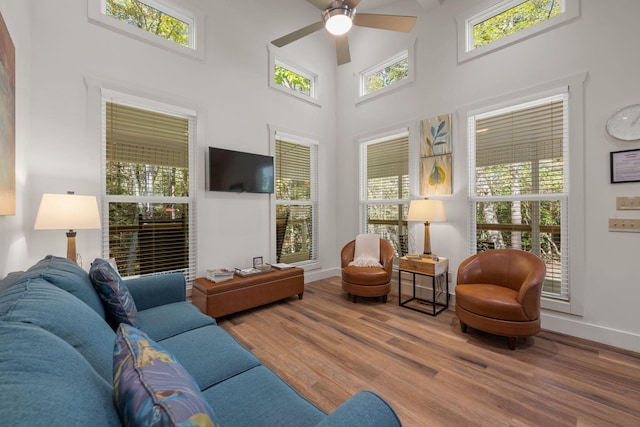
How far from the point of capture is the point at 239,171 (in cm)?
371

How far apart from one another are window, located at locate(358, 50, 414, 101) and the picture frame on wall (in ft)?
8.33

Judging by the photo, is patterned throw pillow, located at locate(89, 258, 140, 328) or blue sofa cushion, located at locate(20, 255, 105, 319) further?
patterned throw pillow, located at locate(89, 258, 140, 328)

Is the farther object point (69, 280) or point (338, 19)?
point (338, 19)

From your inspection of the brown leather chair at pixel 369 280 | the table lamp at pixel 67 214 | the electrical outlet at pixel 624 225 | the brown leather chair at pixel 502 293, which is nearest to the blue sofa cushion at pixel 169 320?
the table lamp at pixel 67 214

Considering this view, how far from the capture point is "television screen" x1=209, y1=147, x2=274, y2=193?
3.49 metres

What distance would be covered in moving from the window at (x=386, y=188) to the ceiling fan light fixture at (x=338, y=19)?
2.05 meters

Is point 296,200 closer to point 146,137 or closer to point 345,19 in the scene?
point 146,137

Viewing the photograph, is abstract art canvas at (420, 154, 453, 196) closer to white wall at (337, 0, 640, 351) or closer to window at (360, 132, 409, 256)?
white wall at (337, 0, 640, 351)

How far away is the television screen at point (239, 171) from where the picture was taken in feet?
11.4

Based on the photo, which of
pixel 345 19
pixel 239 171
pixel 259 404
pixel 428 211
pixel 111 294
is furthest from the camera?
pixel 239 171

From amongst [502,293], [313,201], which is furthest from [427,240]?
[313,201]

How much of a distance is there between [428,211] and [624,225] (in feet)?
5.69

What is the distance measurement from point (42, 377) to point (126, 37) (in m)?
3.62

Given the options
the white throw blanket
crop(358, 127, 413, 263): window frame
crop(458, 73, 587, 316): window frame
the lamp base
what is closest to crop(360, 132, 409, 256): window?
crop(358, 127, 413, 263): window frame
